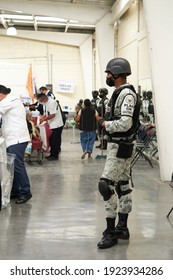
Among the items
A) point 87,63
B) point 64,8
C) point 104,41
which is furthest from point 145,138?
point 87,63

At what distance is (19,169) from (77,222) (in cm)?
114

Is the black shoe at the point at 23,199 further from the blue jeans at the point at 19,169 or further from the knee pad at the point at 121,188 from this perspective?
the knee pad at the point at 121,188

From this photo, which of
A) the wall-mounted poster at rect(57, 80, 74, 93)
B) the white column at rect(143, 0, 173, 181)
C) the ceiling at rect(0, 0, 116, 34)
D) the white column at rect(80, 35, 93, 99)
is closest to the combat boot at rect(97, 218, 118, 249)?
the white column at rect(143, 0, 173, 181)

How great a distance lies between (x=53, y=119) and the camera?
7906 millimetres

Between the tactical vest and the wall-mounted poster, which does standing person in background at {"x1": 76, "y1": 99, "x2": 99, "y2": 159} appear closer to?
the tactical vest

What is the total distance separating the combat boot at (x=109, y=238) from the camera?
11.3 ft

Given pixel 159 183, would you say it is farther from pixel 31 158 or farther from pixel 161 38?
pixel 31 158

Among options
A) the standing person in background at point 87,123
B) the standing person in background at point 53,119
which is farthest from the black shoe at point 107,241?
the standing person in background at point 87,123

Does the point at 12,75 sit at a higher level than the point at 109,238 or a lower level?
higher

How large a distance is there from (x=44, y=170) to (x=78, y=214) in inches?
106

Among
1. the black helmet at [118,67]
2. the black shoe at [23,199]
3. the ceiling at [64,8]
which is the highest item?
the ceiling at [64,8]

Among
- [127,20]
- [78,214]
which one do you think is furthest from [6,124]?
[127,20]

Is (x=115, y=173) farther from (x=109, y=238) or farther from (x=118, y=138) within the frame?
(x=109, y=238)

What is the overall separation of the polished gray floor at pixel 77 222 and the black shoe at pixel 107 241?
4 centimetres
